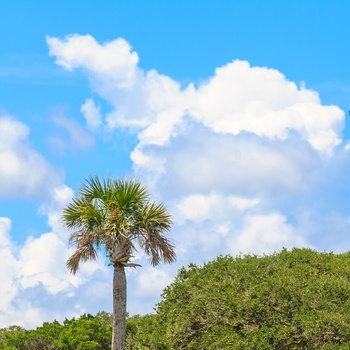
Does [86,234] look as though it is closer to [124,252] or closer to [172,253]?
[124,252]

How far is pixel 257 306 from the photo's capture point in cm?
2662

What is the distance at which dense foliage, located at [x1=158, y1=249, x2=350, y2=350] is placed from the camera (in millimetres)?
25891

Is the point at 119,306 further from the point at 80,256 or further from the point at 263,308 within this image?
the point at 263,308

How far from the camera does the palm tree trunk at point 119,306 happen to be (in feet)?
100

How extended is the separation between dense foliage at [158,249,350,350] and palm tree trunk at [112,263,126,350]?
170cm

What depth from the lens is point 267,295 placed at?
2716 centimetres

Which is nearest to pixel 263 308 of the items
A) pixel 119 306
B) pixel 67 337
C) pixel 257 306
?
pixel 257 306

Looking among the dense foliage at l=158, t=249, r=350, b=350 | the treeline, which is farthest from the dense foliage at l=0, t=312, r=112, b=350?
the dense foliage at l=158, t=249, r=350, b=350

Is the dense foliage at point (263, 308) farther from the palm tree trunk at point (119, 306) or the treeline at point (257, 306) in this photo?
the palm tree trunk at point (119, 306)

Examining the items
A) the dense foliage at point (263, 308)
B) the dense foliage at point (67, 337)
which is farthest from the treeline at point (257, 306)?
the dense foliage at point (67, 337)

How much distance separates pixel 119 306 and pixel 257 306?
679 centimetres

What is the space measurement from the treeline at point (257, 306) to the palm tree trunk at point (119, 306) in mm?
687

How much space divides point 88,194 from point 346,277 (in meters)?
11.5

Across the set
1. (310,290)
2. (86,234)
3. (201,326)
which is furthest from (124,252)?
(310,290)
